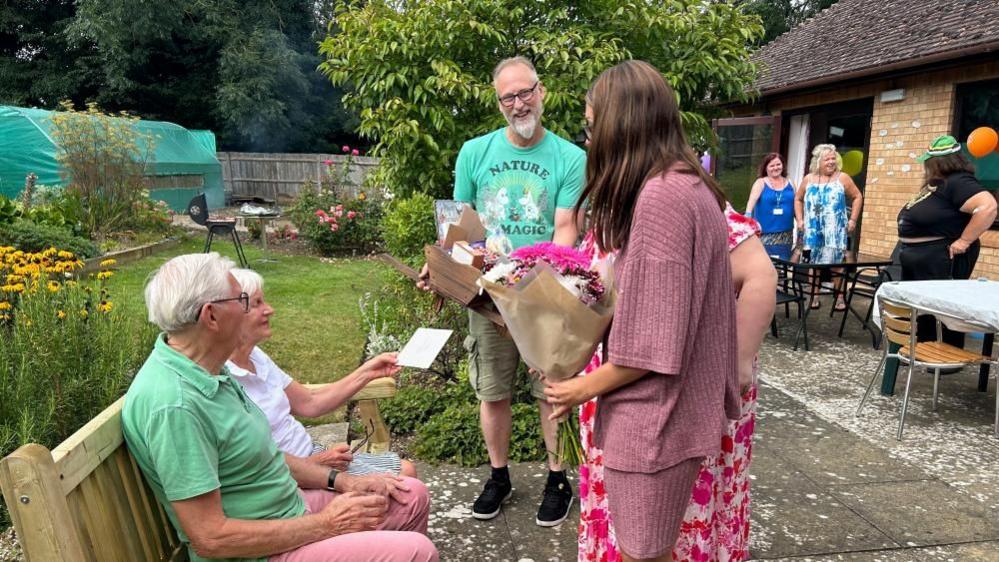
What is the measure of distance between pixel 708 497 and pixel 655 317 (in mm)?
824

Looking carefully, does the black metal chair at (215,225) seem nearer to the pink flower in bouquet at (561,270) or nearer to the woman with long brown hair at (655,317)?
the pink flower in bouquet at (561,270)

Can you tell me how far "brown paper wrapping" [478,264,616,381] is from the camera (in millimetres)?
1648

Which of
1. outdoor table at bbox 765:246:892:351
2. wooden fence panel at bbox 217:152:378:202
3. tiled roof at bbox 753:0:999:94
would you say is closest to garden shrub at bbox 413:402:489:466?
outdoor table at bbox 765:246:892:351

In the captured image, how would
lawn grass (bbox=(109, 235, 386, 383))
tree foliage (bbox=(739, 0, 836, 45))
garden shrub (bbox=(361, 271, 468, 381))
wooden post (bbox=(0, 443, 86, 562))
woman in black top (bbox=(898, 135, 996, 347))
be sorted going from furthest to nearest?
tree foliage (bbox=(739, 0, 836, 45)), lawn grass (bbox=(109, 235, 386, 383)), woman in black top (bbox=(898, 135, 996, 347)), garden shrub (bbox=(361, 271, 468, 381)), wooden post (bbox=(0, 443, 86, 562))

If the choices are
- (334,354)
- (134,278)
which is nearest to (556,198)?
(334,354)

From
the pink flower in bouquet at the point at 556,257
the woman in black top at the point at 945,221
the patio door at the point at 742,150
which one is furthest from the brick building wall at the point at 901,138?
the pink flower in bouquet at the point at 556,257

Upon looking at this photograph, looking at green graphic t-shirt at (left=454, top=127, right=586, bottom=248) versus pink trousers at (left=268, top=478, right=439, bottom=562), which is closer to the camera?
pink trousers at (left=268, top=478, right=439, bottom=562)

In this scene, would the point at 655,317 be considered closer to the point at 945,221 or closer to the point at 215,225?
the point at 945,221

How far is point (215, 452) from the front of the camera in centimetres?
169

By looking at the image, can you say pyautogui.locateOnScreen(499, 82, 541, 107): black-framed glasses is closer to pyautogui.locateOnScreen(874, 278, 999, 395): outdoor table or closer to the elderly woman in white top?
the elderly woman in white top

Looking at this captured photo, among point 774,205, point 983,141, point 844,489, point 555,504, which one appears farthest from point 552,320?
point 983,141

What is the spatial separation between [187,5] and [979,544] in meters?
26.9

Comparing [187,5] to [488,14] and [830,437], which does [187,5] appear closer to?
[488,14]

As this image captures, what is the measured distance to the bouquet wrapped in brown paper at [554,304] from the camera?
1655mm
